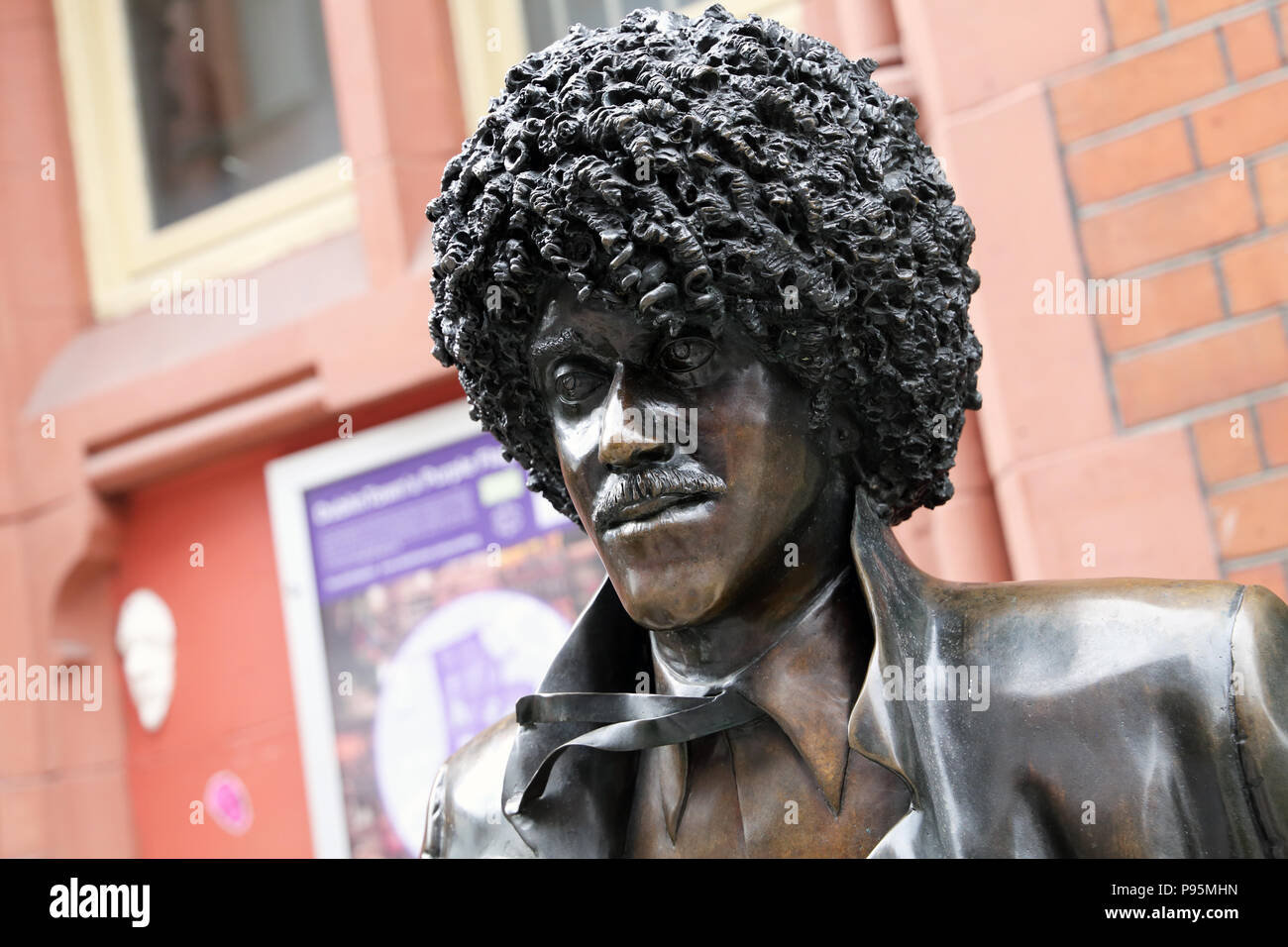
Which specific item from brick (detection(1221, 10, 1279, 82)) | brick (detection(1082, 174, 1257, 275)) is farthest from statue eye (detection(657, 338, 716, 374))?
brick (detection(1221, 10, 1279, 82))

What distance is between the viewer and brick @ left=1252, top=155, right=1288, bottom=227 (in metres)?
3.06

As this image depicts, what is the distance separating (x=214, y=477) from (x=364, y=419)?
2.02 feet

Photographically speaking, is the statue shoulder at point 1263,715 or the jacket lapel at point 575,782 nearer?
the statue shoulder at point 1263,715

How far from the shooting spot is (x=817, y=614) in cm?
167

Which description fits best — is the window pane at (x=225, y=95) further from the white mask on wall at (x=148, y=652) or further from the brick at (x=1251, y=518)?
the brick at (x=1251, y=518)

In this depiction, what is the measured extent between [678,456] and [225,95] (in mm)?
4268

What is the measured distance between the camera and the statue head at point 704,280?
154cm

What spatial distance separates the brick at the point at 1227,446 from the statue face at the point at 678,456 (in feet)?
5.50
